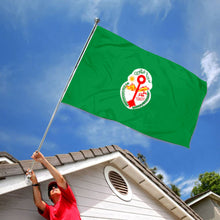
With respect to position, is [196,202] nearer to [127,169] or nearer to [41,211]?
[127,169]

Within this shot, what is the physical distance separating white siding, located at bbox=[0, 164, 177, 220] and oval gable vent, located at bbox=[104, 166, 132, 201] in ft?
0.43

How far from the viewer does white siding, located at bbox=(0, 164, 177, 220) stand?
3.14m

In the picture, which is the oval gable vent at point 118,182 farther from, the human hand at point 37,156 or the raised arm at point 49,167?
the human hand at point 37,156

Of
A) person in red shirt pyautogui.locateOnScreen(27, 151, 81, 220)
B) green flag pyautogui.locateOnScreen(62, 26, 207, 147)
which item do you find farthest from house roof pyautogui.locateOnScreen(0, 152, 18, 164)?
green flag pyautogui.locateOnScreen(62, 26, 207, 147)

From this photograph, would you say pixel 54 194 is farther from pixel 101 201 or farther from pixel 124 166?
pixel 124 166

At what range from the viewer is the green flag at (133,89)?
3.46 meters

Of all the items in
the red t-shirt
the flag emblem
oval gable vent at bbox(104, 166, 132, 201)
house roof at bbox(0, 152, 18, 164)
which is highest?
house roof at bbox(0, 152, 18, 164)

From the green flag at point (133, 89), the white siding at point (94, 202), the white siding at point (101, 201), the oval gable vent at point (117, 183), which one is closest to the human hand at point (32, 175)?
the white siding at point (94, 202)

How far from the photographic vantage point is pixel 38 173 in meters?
3.15

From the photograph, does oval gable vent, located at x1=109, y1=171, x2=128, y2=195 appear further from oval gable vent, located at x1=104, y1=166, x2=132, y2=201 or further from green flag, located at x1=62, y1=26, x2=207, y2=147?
green flag, located at x1=62, y1=26, x2=207, y2=147

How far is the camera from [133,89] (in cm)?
379

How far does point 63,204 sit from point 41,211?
1.25 ft

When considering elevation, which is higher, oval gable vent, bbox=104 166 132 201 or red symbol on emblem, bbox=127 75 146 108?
red symbol on emblem, bbox=127 75 146 108

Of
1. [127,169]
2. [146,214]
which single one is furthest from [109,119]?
[146,214]
